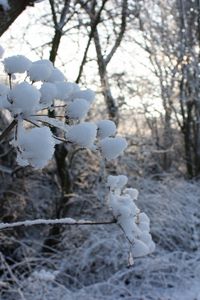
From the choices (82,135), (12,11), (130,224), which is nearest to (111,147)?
(82,135)

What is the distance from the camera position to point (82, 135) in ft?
4.02

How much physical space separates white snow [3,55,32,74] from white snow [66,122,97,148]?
0.58 ft

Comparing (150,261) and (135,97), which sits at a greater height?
(135,97)

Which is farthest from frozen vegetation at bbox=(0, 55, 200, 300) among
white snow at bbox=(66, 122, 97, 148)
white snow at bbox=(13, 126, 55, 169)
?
white snow at bbox=(13, 126, 55, 169)

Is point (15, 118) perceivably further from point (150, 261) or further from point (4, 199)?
point (4, 199)

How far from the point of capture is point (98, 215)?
616cm

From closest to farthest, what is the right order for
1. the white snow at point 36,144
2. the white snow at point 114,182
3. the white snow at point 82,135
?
the white snow at point 36,144
the white snow at point 82,135
the white snow at point 114,182

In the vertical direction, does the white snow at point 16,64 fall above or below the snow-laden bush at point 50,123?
above

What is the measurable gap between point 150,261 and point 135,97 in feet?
17.2

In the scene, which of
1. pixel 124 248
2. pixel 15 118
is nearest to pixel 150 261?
pixel 124 248

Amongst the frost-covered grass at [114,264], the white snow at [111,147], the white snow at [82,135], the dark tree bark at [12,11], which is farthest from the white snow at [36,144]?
the frost-covered grass at [114,264]

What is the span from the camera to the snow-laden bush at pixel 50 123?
1.12 metres

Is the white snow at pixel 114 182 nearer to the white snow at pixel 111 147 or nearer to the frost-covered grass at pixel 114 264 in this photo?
the white snow at pixel 111 147

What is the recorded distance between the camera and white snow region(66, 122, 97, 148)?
4.02 ft
